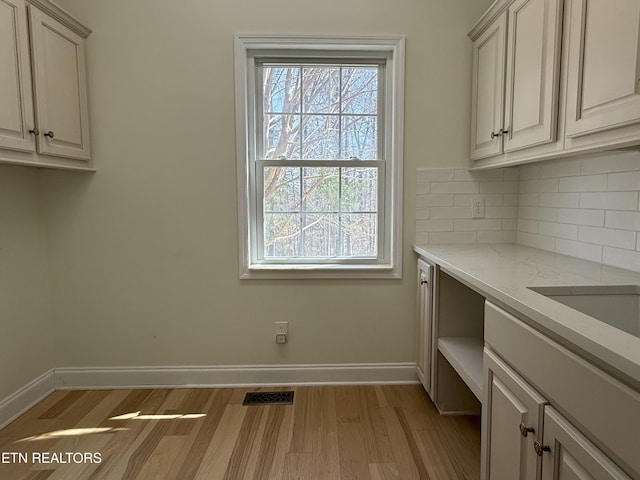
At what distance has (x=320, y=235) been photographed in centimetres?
251

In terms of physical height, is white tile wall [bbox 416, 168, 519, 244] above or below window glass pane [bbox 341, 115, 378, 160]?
below

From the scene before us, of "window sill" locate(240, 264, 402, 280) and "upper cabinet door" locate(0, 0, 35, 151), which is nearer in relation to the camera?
"upper cabinet door" locate(0, 0, 35, 151)

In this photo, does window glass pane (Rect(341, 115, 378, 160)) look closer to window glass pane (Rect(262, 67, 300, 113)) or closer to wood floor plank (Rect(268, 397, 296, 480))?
window glass pane (Rect(262, 67, 300, 113))

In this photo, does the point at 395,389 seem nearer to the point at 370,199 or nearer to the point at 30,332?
the point at 370,199

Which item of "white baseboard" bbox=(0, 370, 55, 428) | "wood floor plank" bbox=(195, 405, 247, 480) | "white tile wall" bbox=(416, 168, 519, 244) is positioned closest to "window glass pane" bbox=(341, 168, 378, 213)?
"white tile wall" bbox=(416, 168, 519, 244)

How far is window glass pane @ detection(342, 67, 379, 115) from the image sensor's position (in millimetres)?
2426

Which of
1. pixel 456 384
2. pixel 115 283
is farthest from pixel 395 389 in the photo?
pixel 115 283

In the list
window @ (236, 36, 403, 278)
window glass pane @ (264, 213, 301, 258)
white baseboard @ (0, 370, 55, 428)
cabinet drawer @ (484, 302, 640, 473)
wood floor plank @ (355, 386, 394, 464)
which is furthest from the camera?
window glass pane @ (264, 213, 301, 258)

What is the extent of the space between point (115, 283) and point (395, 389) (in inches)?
74.9

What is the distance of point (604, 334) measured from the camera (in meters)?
0.85

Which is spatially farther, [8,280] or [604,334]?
[8,280]

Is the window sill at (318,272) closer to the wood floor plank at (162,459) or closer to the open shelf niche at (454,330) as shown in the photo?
the open shelf niche at (454,330)

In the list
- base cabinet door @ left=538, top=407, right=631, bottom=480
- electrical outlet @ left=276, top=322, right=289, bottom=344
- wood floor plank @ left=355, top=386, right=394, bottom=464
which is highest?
base cabinet door @ left=538, top=407, right=631, bottom=480

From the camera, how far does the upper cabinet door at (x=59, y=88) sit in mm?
1874
